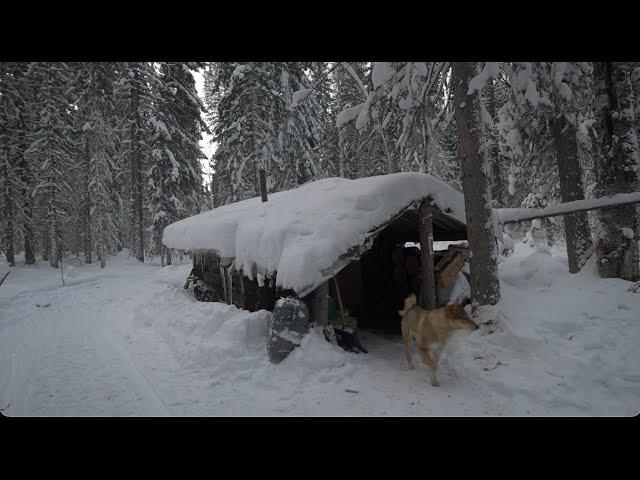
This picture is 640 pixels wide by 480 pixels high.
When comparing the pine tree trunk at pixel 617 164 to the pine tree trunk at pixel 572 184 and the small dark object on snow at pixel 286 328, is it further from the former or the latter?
the small dark object on snow at pixel 286 328

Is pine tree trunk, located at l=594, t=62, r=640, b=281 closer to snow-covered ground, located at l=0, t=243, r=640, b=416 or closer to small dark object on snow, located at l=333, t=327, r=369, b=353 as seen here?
snow-covered ground, located at l=0, t=243, r=640, b=416

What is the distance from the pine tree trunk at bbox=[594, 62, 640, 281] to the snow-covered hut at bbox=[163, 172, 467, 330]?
2.83 m

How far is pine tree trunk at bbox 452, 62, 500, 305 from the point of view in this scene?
249 inches

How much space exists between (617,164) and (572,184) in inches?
76.0

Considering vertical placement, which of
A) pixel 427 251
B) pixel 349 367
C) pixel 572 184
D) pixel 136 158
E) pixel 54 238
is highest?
pixel 136 158

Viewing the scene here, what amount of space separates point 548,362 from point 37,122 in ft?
94.3

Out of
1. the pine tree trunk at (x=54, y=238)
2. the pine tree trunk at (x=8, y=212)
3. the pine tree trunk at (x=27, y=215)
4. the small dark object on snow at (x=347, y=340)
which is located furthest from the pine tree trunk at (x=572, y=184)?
the pine tree trunk at (x=27, y=215)

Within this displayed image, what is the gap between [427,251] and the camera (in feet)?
24.0

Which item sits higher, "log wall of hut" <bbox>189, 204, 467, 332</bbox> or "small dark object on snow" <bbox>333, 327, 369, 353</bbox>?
"log wall of hut" <bbox>189, 204, 467, 332</bbox>

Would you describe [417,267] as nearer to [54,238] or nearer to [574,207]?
[574,207]

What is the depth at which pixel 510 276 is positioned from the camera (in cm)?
864

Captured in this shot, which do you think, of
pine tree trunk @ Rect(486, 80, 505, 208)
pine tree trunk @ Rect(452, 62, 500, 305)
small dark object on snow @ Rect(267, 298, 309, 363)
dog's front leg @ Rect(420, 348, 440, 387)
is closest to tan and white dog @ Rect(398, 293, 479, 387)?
dog's front leg @ Rect(420, 348, 440, 387)

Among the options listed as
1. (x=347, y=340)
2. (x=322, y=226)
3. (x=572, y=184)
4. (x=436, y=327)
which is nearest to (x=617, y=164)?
(x=572, y=184)

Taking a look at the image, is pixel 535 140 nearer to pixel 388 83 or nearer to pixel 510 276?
pixel 510 276
